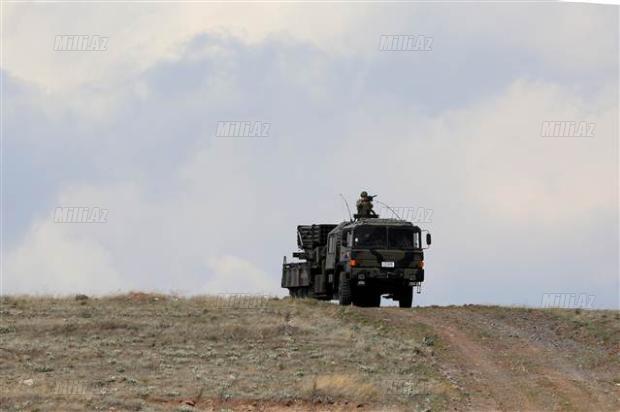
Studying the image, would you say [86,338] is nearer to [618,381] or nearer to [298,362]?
[298,362]

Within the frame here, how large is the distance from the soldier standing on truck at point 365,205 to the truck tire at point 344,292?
9.79ft

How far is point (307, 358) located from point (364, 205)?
Result: 1121cm

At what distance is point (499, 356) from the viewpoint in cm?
2586

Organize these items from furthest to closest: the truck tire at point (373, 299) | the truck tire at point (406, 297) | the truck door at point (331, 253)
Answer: the truck door at point (331, 253), the truck tire at point (373, 299), the truck tire at point (406, 297)

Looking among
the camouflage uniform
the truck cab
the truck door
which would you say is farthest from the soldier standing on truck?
the truck cab

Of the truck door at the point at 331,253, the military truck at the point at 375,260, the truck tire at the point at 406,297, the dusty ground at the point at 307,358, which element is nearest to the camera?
the dusty ground at the point at 307,358

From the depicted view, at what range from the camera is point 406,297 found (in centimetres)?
3384

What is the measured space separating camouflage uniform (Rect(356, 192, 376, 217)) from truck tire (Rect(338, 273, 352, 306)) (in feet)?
9.84

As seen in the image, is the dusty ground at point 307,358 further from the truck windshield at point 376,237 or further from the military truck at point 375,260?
the truck windshield at point 376,237

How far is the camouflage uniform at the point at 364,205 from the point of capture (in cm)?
3609

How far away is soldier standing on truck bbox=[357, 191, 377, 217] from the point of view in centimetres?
3609

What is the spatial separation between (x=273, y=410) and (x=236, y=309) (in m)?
11.5

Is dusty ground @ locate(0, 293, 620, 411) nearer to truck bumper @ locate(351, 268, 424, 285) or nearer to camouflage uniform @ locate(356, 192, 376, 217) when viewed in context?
truck bumper @ locate(351, 268, 424, 285)

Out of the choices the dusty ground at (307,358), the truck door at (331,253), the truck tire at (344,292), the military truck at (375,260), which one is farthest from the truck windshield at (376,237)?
the truck door at (331,253)
